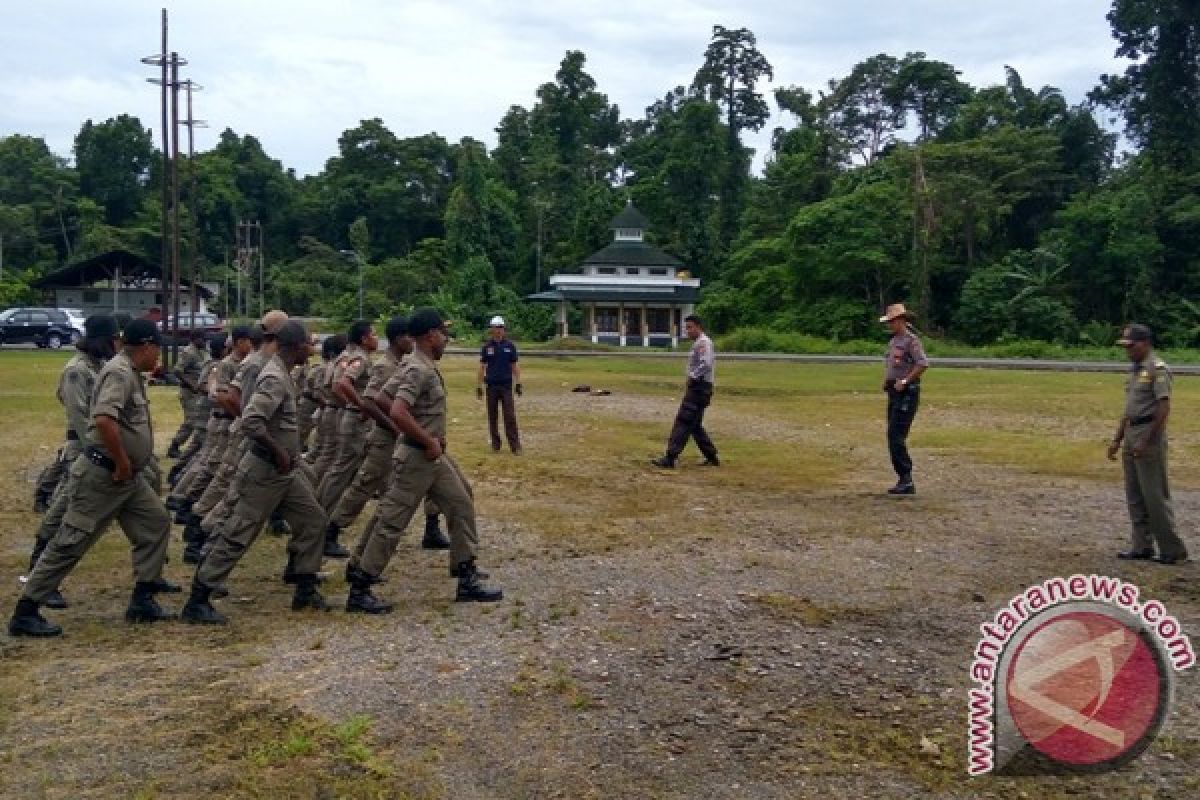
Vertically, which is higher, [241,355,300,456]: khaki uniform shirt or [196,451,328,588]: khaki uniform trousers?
[241,355,300,456]: khaki uniform shirt

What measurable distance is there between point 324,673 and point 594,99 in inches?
3508

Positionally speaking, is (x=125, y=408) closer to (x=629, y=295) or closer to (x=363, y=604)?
(x=363, y=604)

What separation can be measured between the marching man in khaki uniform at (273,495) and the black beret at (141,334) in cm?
71

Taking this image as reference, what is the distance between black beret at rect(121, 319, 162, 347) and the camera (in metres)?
6.93

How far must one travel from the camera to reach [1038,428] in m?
19.6

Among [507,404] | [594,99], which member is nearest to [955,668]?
[507,404]

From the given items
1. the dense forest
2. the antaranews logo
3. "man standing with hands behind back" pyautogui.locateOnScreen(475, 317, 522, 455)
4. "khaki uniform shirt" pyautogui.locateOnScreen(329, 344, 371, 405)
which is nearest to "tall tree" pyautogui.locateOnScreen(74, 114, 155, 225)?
the dense forest

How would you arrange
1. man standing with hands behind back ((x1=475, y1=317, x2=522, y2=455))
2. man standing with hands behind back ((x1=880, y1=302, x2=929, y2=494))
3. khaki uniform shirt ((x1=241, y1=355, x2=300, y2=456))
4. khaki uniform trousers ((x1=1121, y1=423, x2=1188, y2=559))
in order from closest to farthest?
khaki uniform shirt ((x1=241, y1=355, x2=300, y2=456))
khaki uniform trousers ((x1=1121, y1=423, x2=1188, y2=559))
man standing with hands behind back ((x1=880, y1=302, x2=929, y2=494))
man standing with hands behind back ((x1=475, y1=317, x2=522, y2=455))

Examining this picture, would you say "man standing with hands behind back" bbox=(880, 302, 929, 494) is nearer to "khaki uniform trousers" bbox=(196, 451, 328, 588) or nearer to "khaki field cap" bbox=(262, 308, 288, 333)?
"khaki field cap" bbox=(262, 308, 288, 333)

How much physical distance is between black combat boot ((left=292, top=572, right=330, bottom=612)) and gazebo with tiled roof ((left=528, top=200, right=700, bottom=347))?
2076 inches

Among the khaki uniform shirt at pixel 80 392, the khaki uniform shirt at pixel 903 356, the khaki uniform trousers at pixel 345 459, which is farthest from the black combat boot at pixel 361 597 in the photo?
the khaki uniform shirt at pixel 903 356

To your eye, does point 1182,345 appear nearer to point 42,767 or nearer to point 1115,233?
point 1115,233

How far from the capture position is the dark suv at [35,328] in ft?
146

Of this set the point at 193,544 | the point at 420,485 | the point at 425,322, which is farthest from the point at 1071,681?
the point at 193,544
